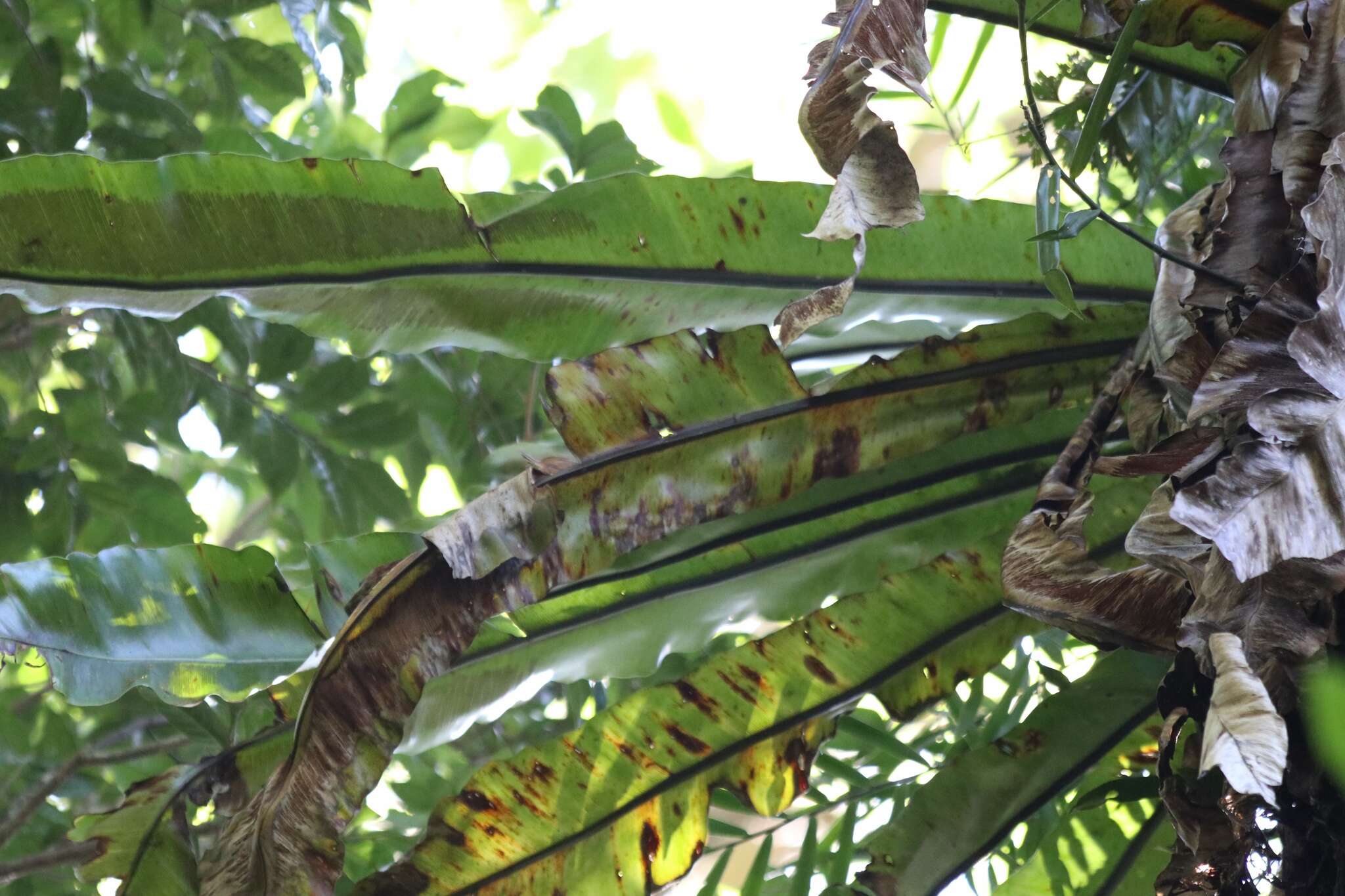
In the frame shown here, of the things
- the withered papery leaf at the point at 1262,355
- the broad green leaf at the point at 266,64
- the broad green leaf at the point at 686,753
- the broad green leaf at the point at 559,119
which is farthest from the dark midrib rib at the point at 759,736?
the broad green leaf at the point at 266,64

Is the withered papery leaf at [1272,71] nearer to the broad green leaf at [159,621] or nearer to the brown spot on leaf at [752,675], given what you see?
the brown spot on leaf at [752,675]

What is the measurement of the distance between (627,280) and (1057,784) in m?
0.29

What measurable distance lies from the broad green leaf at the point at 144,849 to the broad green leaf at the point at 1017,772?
0.93ft

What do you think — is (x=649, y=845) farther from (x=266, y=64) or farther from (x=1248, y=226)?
(x=266, y=64)

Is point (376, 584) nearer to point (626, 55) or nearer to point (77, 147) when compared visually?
point (77, 147)

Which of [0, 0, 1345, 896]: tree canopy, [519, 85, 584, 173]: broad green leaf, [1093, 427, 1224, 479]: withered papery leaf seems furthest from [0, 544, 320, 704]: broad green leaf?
[519, 85, 584, 173]: broad green leaf

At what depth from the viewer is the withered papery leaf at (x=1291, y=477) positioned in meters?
0.27

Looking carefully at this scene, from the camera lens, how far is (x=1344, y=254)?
32 centimetres

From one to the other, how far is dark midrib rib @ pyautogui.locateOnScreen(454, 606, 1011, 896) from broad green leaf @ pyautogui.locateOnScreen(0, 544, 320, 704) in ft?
0.43

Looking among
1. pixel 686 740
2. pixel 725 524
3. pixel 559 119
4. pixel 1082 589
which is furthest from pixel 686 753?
pixel 559 119

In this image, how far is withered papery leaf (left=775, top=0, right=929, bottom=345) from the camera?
12.6 inches

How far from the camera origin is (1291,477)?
0.94 feet

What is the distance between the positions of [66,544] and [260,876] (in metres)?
0.45

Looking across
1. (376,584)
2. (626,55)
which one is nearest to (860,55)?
(376,584)
